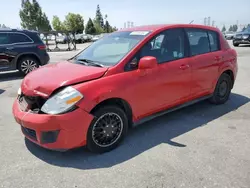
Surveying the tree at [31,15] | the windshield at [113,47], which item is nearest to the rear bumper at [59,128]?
the windshield at [113,47]

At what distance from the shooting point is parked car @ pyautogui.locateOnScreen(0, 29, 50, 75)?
8.38 meters

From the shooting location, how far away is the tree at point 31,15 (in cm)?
5803

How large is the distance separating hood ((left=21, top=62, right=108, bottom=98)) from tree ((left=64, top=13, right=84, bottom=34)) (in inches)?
2475

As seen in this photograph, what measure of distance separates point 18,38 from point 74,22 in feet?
192

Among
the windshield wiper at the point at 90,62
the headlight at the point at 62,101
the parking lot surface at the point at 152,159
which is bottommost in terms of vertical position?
the parking lot surface at the point at 152,159

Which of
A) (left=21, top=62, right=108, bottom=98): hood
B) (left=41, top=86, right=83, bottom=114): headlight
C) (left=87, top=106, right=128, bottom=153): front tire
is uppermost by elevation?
(left=21, top=62, right=108, bottom=98): hood

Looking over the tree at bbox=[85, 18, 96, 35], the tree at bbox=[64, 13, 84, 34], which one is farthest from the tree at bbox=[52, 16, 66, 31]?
the tree at bbox=[85, 18, 96, 35]

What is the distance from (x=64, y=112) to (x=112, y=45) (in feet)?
5.28

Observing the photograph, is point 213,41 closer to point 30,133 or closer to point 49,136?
point 49,136

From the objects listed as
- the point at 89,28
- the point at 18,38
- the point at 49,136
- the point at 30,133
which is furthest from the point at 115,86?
the point at 89,28

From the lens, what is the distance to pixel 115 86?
10.0 feet

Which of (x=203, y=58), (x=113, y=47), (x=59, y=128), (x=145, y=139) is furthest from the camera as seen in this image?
(x=203, y=58)

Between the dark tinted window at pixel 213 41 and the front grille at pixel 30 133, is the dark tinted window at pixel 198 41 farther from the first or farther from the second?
the front grille at pixel 30 133

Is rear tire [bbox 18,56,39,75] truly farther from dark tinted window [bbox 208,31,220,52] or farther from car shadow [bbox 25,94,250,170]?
dark tinted window [bbox 208,31,220,52]
